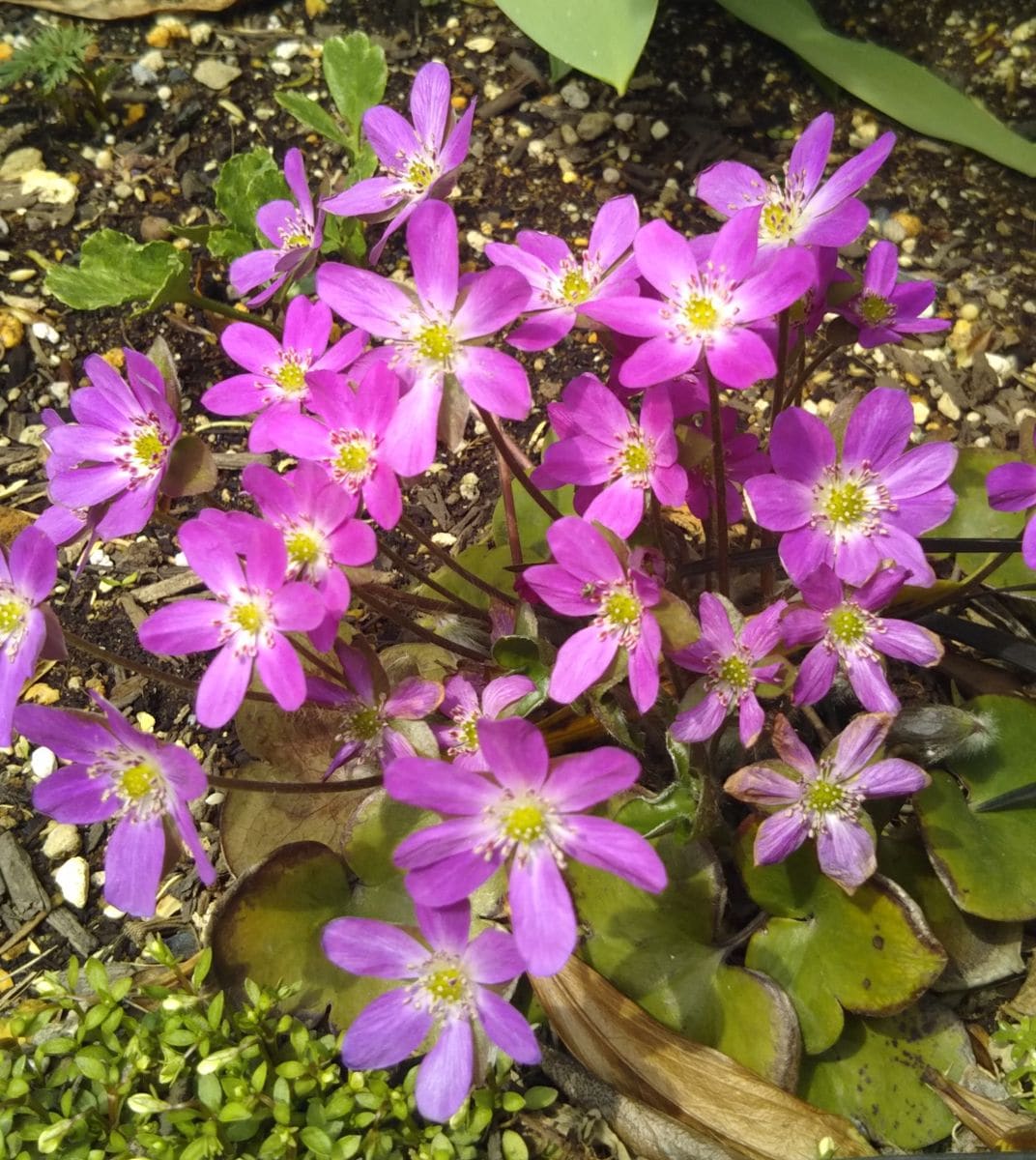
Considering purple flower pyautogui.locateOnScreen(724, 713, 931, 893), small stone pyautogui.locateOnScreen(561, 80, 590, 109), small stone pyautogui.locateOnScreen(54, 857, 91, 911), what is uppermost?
small stone pyautogui.locateOnScreen(561, 80, 590, 109)

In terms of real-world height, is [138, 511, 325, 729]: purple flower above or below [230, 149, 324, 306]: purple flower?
below

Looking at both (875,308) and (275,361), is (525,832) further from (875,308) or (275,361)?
(875,308)

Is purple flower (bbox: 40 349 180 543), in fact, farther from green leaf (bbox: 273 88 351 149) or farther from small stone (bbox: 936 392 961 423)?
small stone (bbox: 936 392 961 423)

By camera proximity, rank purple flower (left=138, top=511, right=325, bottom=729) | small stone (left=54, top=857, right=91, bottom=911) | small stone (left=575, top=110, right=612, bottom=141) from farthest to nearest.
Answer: small stone (left=575, top=110, right=612, bottom=141) < small stone (left=54, top=857, right=91, bottom=911) < purple flower (left=138, top=511, right=325, bottom=729)

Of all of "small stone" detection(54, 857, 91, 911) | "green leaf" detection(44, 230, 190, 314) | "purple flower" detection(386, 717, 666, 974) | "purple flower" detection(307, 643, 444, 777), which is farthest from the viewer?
"green leaf" detection(44, 230, 190, 314)

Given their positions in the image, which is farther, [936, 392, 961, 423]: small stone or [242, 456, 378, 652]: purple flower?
[936, 392, 961, 423]: small stone

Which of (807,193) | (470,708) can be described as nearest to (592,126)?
(807,193)

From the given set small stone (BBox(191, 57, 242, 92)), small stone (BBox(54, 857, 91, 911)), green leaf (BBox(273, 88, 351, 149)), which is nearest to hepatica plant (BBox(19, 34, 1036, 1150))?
small stone (BBox(54, 857, 91, 911))
